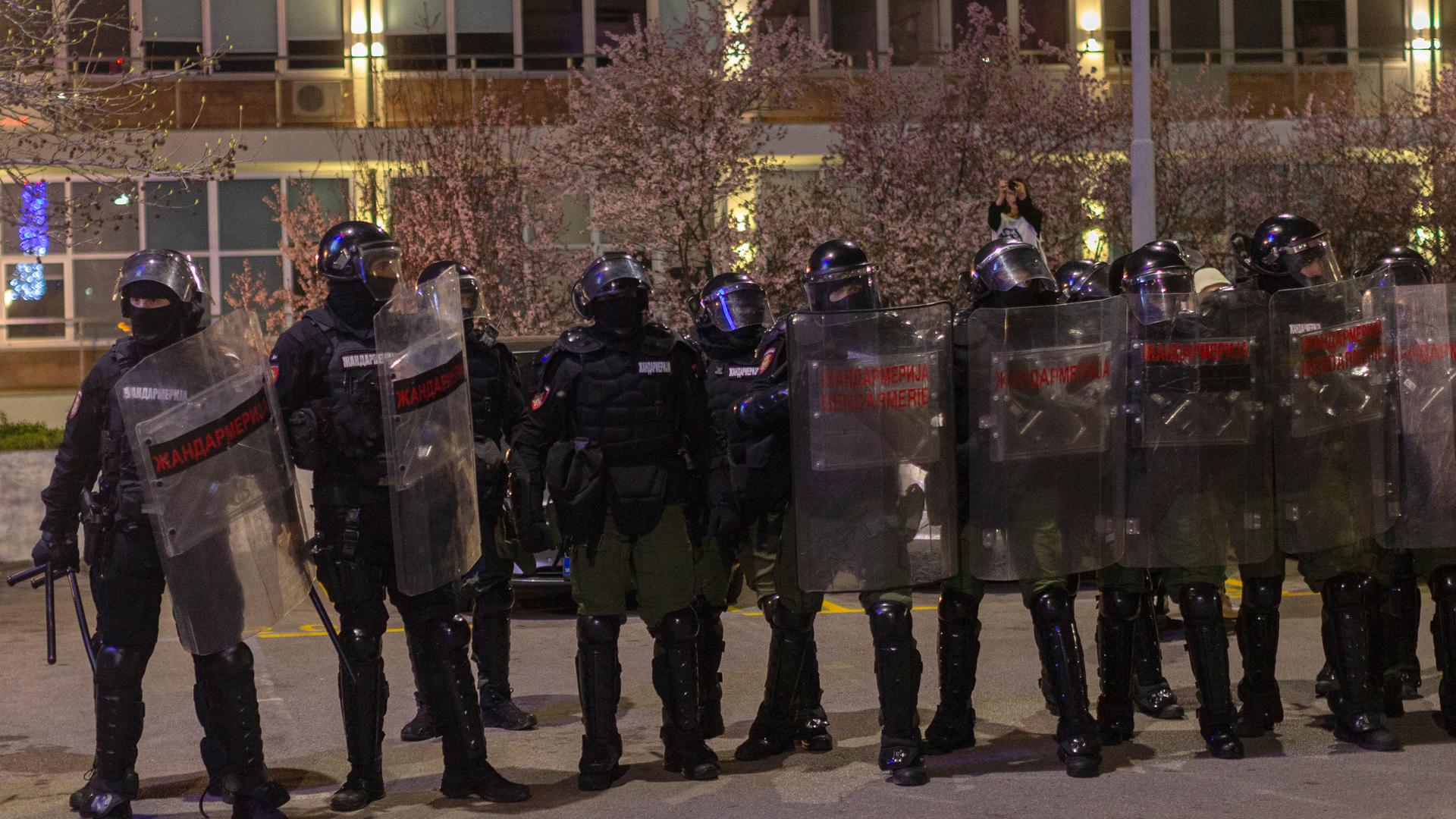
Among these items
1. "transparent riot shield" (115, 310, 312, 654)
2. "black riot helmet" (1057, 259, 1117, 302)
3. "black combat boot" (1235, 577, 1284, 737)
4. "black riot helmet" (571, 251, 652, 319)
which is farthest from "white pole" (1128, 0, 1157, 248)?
"transparent riot shield" (115, 310, 312, 654)

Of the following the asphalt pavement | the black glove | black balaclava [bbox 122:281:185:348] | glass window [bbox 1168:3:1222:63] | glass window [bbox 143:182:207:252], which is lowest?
the asphalt pavement

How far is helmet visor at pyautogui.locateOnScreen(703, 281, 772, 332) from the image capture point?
6789 mm

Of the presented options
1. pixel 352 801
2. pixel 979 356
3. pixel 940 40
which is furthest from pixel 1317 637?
pixel 940 40

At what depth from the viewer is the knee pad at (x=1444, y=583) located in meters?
6.47

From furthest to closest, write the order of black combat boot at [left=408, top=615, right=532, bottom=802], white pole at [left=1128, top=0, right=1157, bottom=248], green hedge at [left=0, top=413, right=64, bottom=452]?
green hedge at [left=0, top=413, right=64, bottom=452] → white pole at [left=1128, top=0, right=1157, bottom=248] → black combat boot at [left=408, top=615, right=532, bottom=802]

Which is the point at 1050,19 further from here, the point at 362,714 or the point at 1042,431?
the point at 362,714

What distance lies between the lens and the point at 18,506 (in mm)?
13633

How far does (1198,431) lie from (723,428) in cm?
191

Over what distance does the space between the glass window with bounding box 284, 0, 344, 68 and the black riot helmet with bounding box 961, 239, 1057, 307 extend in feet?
58.4

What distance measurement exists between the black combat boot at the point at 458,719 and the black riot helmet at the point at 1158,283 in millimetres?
2916

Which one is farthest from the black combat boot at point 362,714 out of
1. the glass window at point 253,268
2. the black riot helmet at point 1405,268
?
the glass window at point 253,268

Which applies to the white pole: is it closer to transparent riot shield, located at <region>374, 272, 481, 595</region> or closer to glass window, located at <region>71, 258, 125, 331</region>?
transparent riot shield, located at <region>374, 272, 481, 595</region>

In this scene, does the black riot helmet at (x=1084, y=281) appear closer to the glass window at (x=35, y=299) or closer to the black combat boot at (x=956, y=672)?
the black combat boot at (x=956, y=672)

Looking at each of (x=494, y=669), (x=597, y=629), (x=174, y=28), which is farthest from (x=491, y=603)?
(x=174, y=28)
